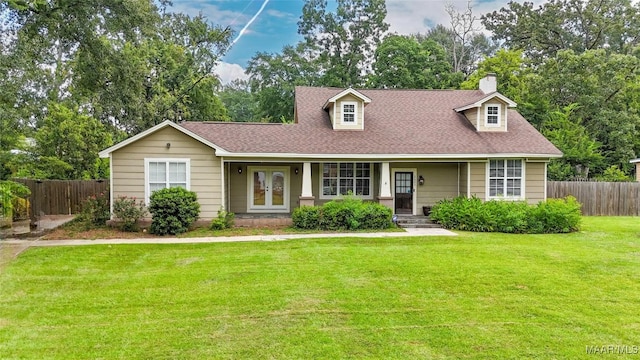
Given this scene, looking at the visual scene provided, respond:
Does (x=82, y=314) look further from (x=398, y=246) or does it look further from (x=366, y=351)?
(x=398, y=246)

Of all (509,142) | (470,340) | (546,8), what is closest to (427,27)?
(546,8)

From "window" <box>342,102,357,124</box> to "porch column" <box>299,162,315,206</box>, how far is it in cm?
285

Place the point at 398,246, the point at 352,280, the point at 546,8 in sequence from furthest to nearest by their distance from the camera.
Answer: the point at 546,8 < the point at 398,246 < the point at 352,280

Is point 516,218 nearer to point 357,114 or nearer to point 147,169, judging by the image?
point 357,114

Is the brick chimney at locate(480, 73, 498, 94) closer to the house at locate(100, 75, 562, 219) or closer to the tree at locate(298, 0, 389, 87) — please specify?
the house at locate(100, 75, 562, 219)

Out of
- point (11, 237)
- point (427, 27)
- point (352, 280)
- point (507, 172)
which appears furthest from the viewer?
point (427, 27)

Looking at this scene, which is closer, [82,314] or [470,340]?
[470,340]

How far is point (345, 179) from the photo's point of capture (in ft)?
50.4

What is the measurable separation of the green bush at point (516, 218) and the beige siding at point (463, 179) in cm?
167

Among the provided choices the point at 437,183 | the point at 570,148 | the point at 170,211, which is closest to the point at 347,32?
the point at 570,148

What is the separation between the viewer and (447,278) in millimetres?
7012

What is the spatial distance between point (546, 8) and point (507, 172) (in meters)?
24.1

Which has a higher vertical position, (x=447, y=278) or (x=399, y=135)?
(x=399, y=135)

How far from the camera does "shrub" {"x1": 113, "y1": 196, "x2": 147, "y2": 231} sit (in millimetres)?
11883
